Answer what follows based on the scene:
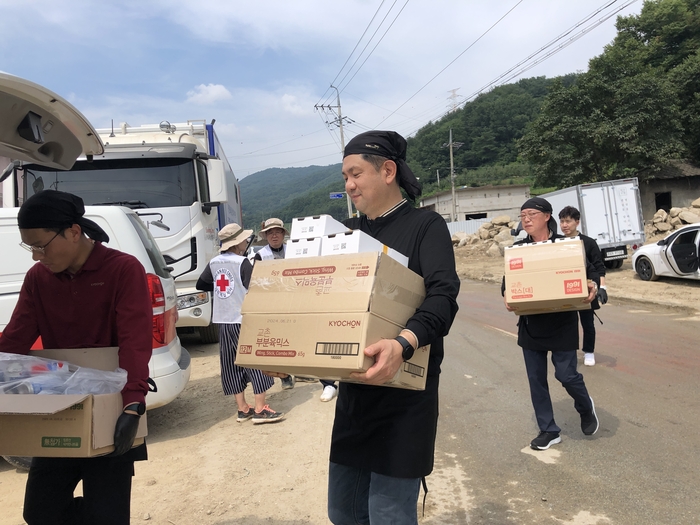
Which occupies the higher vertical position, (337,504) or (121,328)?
(121,328)

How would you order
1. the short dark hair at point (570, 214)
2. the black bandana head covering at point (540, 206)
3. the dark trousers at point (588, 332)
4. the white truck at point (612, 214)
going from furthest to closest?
the white truck at point (612, 214) < the dark trousers at point (588, 332) < the short dark hair at point (570, 214) < the black bandana head covering at point (540, 206)

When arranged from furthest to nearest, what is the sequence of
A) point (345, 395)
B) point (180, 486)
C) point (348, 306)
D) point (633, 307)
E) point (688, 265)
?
point (688, 265)
point (633, 307)
point (180, 486)
point (345, 395)
point (348, 306)

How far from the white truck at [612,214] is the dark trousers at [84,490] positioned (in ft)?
63.2

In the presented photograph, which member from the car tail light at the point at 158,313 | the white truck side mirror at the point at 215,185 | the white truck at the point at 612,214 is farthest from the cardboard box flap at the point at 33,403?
the white truck at the point at 612,214

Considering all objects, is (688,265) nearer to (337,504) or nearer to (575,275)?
(575,275)

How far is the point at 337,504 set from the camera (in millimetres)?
2273

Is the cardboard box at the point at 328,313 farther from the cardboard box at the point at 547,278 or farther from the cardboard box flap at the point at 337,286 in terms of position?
the cardboard box at the point at 547,278

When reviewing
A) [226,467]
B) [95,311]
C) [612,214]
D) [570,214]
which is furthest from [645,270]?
[95,311]

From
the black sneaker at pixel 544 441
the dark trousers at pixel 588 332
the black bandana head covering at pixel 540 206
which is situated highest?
the black bandana head covering at pixel 540 206

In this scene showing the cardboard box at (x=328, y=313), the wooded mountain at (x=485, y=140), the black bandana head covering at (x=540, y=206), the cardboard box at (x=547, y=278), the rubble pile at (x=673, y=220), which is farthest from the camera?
the wooded mountain at (x=485, y=140)

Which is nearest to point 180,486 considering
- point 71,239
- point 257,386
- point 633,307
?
point 257,386

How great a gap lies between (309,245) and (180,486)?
2.77m

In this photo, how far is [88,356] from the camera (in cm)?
231

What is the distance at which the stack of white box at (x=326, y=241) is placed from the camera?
6.59ft
